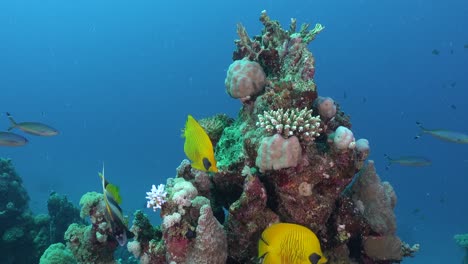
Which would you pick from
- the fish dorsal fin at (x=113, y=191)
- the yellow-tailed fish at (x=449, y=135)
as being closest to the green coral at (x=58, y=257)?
the fish dorsal fin at (x=113, y=191)

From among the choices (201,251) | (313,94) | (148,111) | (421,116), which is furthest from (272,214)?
(148,111)

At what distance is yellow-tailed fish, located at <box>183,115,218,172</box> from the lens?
3.14m

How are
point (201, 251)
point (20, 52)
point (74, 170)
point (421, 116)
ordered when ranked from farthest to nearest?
point (20, 52), point (421, 116), point (74, 170), point (201, 251)

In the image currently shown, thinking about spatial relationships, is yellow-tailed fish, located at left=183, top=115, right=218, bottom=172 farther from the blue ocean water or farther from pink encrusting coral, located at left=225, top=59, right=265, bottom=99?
the blue ocean water

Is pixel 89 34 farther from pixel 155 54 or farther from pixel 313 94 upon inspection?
pixel 313 94

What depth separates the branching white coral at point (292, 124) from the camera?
434 centimetres

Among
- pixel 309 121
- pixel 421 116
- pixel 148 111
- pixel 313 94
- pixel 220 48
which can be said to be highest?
pixel 220 48

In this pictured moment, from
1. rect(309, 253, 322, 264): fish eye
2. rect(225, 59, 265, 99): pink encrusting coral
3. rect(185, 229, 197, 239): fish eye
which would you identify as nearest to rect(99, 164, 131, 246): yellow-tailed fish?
rect(185, 229, 197, 239): fish eye

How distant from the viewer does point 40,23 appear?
4993 inches

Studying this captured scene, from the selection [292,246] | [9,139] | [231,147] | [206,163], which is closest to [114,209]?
[206,163]

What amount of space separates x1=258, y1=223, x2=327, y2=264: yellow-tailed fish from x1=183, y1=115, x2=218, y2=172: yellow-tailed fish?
0.87 metres

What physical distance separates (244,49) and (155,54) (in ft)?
438

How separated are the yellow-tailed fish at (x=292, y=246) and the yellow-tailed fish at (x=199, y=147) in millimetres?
873

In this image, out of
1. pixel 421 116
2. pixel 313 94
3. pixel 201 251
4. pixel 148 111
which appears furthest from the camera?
pixel 148 111
